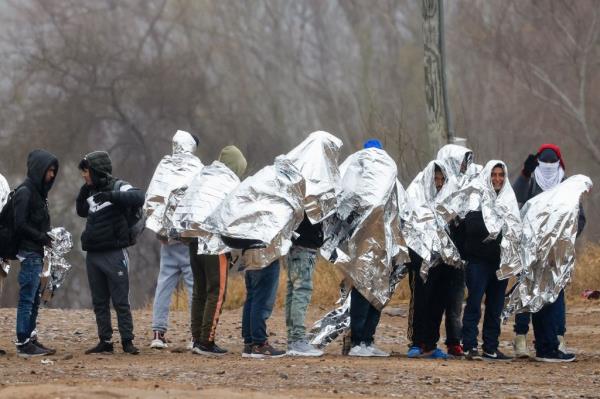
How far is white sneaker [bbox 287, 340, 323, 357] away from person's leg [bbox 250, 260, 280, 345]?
0.26 metres

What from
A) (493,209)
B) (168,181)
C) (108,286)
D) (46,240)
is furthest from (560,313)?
(46,240)

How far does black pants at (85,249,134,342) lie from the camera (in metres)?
12.8

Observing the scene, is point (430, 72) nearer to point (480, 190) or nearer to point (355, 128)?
point (480, 190)

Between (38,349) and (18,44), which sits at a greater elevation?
(18,44)

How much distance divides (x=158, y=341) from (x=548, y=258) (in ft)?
11.8

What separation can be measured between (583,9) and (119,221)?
30400 mm

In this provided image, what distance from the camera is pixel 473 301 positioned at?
12672 mm

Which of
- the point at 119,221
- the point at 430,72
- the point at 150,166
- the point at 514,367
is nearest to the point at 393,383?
the point at 514,367

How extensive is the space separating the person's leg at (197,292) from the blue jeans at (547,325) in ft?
9.58

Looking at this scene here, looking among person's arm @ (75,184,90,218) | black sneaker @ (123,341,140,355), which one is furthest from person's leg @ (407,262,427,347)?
person's arm @ (75,184,90,218)

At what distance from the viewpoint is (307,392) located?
9.88 metres

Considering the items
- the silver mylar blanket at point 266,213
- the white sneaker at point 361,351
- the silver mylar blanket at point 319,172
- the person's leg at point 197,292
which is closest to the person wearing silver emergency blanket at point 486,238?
the white sneaker at point 361,351

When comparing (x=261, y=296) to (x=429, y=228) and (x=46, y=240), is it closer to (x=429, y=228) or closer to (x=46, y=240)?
(x=429, y=228)

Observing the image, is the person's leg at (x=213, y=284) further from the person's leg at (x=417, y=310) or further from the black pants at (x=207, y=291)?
the person's leg at (x=417, y=310)
